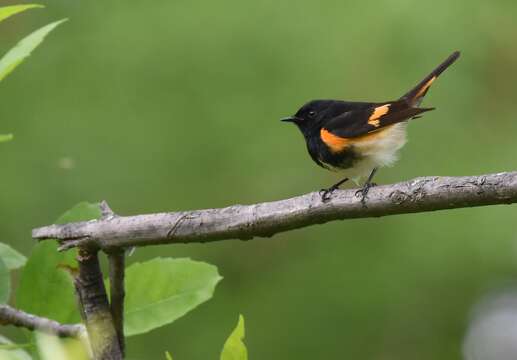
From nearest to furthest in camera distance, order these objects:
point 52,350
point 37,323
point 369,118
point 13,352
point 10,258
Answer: point 52,350 < point 13,352 < point 37,323 < point 10,258 < point 369,118

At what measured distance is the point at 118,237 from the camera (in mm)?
1520

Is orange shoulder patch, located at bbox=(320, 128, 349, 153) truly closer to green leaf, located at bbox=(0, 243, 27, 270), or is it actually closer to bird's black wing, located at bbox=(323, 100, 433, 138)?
bird's black wing, located at bbox=(323, 100, 433, 138)

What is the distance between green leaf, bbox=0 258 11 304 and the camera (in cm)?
149

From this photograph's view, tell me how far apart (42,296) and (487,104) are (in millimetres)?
3430

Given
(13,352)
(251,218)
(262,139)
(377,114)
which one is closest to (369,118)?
(377,114)

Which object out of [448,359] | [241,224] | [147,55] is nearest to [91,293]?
[241,224]

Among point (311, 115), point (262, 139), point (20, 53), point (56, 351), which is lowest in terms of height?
point (262, 139)

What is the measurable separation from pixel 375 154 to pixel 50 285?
2.29m

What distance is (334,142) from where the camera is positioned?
356cm

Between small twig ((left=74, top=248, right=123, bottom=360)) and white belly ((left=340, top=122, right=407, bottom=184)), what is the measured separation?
2.20 metres

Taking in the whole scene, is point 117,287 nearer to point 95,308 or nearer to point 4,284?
point 95,308

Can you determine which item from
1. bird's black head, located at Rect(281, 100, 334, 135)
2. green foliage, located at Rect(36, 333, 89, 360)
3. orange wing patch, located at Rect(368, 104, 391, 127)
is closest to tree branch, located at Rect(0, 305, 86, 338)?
green foliage, located at Rect(36, 333, 89, 360)

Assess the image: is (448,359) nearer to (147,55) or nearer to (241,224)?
(147,55)

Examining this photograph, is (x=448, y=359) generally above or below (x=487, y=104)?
below
